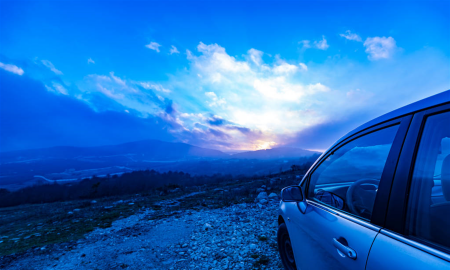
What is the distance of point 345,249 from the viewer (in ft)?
4.21

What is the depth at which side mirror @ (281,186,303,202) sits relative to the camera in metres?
2.11

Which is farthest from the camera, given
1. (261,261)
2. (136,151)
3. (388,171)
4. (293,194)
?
(136,151)

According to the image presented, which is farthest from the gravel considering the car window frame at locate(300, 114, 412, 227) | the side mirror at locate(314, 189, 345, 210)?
the car window frame at locate(300, 114, 412, 227)

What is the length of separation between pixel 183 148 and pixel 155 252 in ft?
506

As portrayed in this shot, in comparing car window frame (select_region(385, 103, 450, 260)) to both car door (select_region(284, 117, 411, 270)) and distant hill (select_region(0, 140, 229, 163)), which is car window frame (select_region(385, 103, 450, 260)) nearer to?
car door (select_region(284, 117, 411, 270))

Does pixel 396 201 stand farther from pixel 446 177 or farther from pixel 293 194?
pixel 293 194

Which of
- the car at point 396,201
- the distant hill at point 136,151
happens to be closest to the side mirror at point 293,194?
the car at point 396,201

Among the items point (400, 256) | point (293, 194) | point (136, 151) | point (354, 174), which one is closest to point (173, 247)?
point (293, 194)

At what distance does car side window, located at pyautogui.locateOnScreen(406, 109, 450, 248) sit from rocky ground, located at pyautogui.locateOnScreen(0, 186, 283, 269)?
115 inches

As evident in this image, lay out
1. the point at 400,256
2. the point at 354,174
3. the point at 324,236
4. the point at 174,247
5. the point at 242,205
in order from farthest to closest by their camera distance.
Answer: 1. the point at 242,205
2. the point at 174,247
3. the point at 354,174
4. the point at 324,236
5. the point at 400,256

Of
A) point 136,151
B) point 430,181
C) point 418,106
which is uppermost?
point 136,151

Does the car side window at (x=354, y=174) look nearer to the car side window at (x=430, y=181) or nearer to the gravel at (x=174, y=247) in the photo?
the car side window at (x=430, y=181)

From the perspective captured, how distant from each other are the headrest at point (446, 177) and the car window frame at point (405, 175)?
6.0 inches

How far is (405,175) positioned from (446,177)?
231 millimetres
